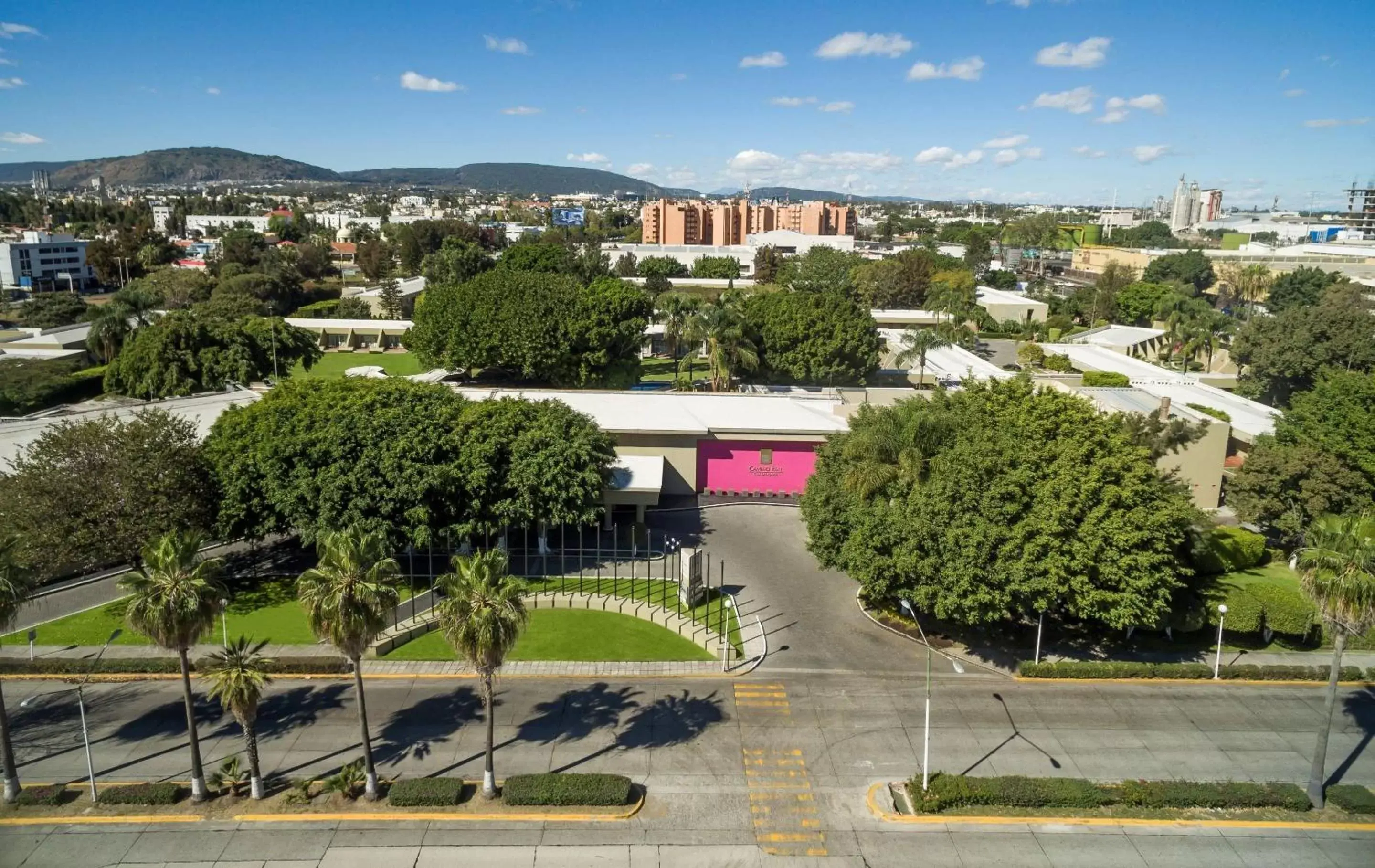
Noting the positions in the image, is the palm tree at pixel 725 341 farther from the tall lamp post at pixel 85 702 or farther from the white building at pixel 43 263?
the white building at pixel 43 263

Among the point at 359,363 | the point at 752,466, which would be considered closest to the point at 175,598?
the point at 752,466

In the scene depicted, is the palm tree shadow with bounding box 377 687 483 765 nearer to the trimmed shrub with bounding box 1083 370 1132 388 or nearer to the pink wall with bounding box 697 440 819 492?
the pink wall with bounding box 697 440 819 492

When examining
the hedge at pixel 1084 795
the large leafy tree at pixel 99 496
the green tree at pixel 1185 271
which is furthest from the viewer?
the green tree at pixel 1185 271

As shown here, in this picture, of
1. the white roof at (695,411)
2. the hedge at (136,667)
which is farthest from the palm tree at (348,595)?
the white roof at (695,411)

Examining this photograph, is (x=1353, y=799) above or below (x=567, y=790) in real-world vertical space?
below

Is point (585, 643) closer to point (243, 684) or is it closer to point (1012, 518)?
point (243, 684)

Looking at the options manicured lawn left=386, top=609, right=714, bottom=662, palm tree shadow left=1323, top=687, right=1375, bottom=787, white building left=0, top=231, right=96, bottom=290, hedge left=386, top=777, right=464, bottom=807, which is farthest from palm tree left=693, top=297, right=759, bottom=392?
white building left=0, top=231, right=96, bottom=290
